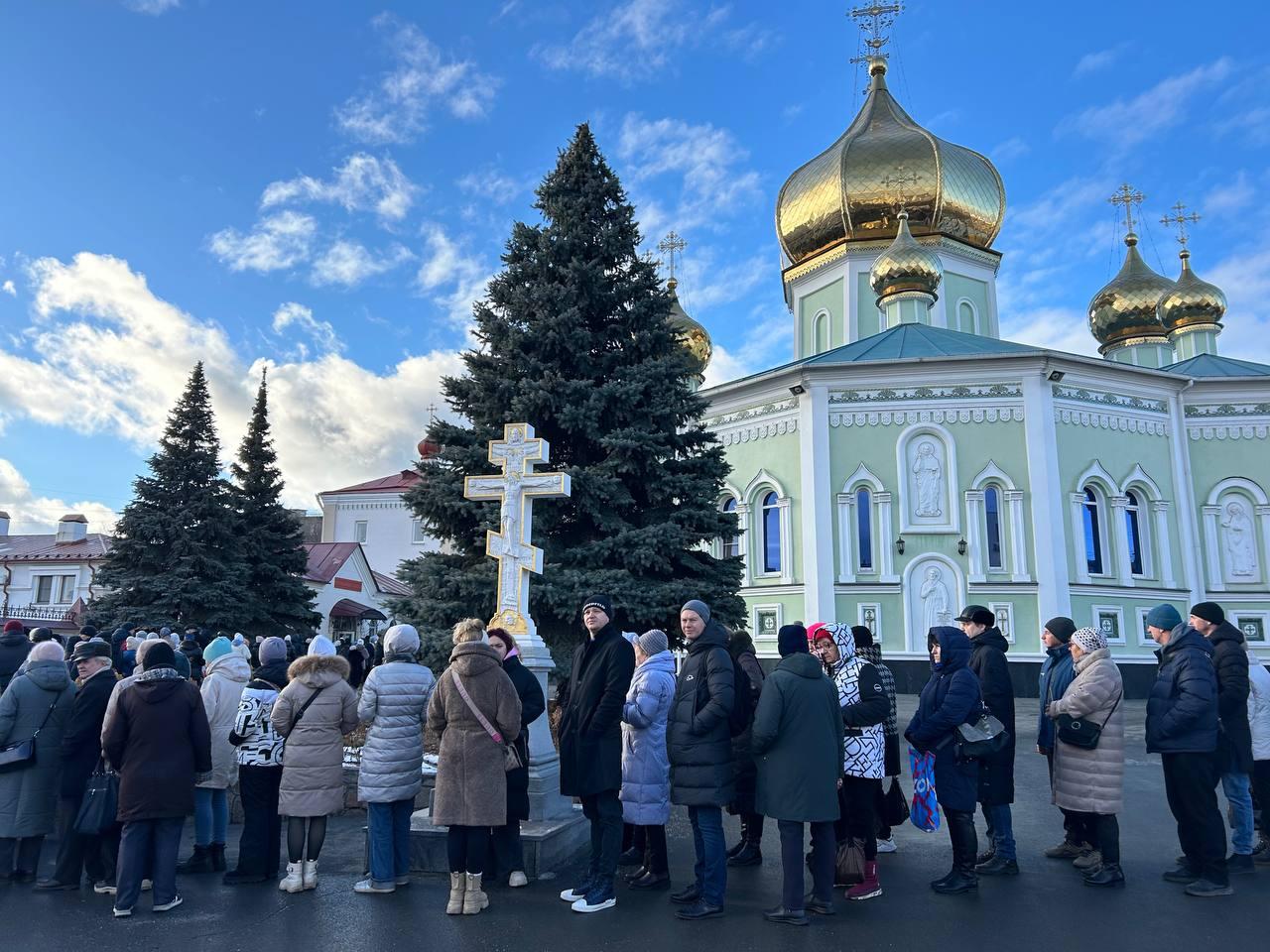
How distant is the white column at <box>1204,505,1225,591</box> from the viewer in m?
22.9

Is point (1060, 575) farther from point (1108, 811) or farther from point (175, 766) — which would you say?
point (175, 766)

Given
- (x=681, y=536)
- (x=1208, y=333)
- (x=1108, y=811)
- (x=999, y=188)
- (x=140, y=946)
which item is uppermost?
(x=999, y=188)

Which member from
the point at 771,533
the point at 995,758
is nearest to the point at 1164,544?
the point at 771,533

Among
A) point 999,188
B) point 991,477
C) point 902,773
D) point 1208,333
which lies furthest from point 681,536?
point 1208,333

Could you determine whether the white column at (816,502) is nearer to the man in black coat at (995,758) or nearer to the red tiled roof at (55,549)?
the man in black coat at (995,758)

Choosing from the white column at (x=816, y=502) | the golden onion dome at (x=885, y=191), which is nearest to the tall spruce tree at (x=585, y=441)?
the white column at (x=816, y=502)

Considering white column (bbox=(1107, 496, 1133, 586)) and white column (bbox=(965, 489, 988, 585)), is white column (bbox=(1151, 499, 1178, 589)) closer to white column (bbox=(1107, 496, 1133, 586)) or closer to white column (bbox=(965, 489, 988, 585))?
white column (bbox=(1107, 496, 1133, 586))

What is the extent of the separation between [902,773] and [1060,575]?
12.4 meters

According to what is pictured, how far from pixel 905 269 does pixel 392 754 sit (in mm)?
23282

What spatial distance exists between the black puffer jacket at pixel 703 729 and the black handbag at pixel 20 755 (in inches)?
168

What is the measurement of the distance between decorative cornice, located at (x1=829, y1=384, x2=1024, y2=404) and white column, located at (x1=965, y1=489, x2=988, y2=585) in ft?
7.70

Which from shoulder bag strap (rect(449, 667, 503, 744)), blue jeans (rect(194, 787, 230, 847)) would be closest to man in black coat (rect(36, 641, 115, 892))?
blue jeans (rect(194, 787, 230, 847))

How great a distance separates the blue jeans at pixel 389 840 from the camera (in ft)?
18.7

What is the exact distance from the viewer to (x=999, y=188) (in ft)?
96.7
